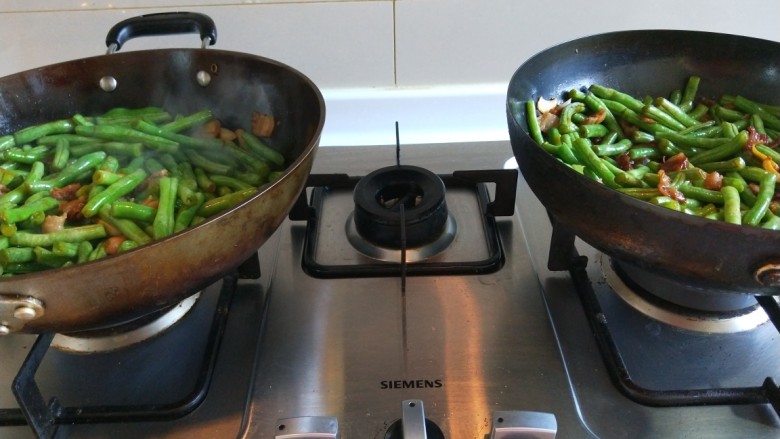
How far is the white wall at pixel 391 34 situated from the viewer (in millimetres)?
1122

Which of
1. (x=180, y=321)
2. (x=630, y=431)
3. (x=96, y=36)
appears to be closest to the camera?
(x=630, y=431)

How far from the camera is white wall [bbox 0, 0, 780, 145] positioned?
1.12 m

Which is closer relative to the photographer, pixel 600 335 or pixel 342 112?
pixel 600 335

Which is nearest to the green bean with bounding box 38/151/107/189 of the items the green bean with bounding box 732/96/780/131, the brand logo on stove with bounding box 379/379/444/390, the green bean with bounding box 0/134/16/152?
the green bean with bounding box 0/134/16/152

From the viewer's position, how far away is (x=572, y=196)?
673 mm

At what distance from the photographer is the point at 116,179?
86 cm

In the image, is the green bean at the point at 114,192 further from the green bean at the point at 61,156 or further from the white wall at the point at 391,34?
the white wall at the point at 391,34

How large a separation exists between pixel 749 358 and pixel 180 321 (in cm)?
76

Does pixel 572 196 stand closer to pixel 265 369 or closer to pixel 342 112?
pixel 265 369

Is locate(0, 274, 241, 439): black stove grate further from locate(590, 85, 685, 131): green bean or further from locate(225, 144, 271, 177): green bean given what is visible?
locate(590, 85, 685, 131): green bean

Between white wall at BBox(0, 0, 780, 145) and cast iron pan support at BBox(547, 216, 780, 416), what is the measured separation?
19.1 inches

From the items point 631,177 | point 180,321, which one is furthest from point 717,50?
point 180,321

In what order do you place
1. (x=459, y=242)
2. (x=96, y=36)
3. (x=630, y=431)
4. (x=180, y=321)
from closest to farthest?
(x=630, y=431) → (x=180, y=321) → (x=459, y=242) → (x=96, y=36)

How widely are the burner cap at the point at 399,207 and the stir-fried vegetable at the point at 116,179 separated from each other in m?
0.16
